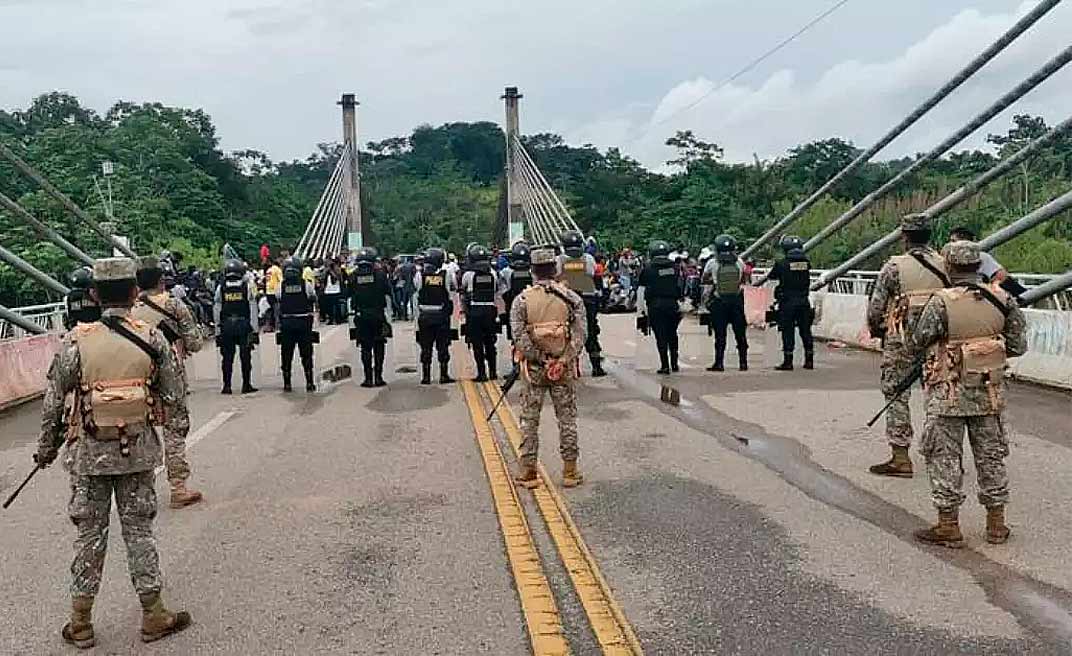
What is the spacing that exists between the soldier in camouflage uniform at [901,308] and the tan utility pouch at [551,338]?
2.22 meters

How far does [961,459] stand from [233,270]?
9.90 m

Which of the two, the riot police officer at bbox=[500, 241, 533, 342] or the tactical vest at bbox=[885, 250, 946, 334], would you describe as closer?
the tactical vest at bbox=[885, 250, 946, 334]

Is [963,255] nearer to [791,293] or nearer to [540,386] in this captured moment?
[540,386]

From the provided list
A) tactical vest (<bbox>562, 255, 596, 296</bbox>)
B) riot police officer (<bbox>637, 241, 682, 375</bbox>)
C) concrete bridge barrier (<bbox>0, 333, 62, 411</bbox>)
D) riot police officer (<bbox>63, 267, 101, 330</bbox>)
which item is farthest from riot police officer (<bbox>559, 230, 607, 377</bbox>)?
concrete bridge barrier (<bbox>0, 333, 62, 411</bbox>)

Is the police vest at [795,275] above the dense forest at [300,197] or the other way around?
the other way around

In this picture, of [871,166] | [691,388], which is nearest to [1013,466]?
[691,388]

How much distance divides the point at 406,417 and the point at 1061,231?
18.5m

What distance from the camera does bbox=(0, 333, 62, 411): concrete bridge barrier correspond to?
1391cm

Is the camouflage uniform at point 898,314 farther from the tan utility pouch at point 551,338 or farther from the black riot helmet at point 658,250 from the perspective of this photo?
the black riot helmet at point 658,250

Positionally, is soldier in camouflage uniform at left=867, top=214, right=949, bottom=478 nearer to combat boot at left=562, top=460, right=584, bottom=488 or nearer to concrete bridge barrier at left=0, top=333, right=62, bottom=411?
combat boot at left=562, top=460, right=584, bottom=488

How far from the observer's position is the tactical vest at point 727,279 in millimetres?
14891

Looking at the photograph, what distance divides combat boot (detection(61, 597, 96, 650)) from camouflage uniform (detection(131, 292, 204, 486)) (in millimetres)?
2775

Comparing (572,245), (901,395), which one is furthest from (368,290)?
(901,395)

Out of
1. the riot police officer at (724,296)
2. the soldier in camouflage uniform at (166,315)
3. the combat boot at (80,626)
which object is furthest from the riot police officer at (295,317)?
the combat boot at (80,626)
